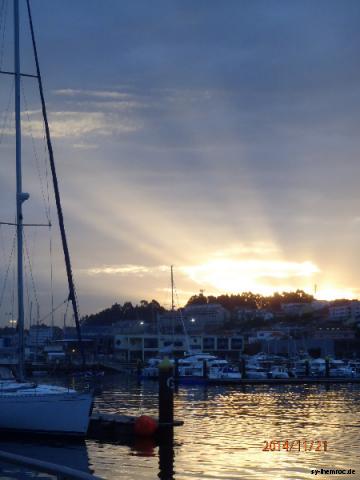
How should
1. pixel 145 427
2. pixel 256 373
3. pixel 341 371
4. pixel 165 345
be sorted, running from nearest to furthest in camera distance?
pixel 145 427
pixel 256 373
pixel 341 371
pixel 165 345

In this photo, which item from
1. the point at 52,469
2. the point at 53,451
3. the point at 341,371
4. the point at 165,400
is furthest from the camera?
the point at 341,371

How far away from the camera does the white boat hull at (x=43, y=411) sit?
28.0 meters

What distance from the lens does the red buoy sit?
1169 inches

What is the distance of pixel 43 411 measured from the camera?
92.2ft

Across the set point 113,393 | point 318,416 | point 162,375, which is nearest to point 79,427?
point 162,375

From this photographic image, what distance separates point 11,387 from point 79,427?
318 centimetres

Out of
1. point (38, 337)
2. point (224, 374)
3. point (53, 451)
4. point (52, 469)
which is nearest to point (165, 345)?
point (38, 337)

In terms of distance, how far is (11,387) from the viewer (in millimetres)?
28938

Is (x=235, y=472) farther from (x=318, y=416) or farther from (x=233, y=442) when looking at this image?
(x=318, y=416)

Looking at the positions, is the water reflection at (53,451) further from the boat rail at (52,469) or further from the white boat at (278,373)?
the white boat at (278,373)

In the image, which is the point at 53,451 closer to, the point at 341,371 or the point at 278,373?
the point at 278,373
